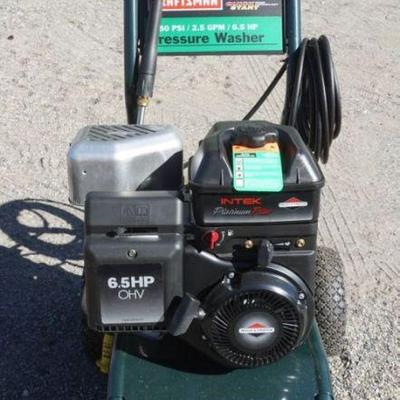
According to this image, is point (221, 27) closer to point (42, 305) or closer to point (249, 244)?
point (249, 244)

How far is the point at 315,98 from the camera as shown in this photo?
6.88ft

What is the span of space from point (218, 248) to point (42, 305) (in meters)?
1.38

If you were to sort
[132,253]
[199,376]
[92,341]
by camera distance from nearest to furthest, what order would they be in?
[132,253]
[199,376]
[92,341]

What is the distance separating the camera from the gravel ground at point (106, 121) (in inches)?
103

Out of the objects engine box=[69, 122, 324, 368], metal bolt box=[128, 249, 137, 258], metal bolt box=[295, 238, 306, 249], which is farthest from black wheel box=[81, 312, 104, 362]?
metal bolt box=[295, 238, 306, 249]

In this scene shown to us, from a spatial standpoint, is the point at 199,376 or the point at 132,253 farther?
the point at 199,376

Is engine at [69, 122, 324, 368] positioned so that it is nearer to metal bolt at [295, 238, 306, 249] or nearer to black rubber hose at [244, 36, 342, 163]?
metal bolt at [295, 238, 306, 249]

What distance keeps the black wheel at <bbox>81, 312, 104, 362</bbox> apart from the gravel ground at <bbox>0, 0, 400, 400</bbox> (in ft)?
0.51

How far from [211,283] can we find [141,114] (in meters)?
0.76

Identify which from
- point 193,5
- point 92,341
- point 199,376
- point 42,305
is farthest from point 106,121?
point 199,376

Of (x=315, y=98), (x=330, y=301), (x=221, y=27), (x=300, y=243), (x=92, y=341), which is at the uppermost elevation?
(x=221, y=27)

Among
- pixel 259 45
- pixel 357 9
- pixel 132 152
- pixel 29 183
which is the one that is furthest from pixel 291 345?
pixel 357 9

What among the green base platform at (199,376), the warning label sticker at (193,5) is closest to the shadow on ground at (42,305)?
the green base platform at (199,376)

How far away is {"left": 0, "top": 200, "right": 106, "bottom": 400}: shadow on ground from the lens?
97.9 inches
